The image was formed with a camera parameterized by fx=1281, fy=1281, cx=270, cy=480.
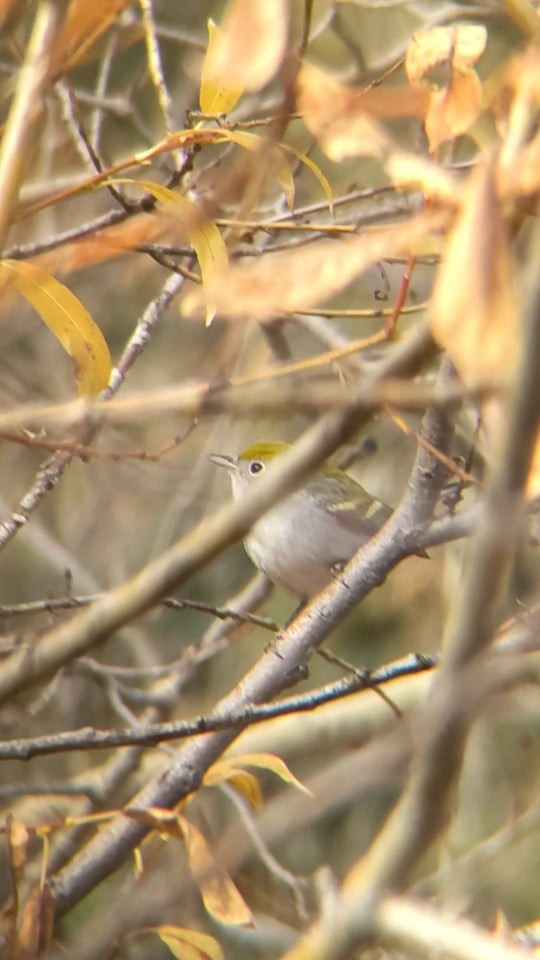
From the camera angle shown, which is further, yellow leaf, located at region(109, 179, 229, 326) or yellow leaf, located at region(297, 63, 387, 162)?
yellow leaf, located at region(109, 179, 229, 326)

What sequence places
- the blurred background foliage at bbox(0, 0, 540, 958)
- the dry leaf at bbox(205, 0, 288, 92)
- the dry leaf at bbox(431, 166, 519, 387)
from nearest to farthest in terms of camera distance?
the dry leaf at bbox(431, 166, 519, 387), the dry leaf at bbox(205, 0, 288, 92), the blurred background foliage at bbox(0, 0, 540, 958)

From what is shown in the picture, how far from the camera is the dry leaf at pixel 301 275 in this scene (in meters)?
1.14

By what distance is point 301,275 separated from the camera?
120 centimetres

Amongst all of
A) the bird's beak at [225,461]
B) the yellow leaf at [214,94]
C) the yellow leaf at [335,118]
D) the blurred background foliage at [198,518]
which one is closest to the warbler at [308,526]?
the bird's beak at [225,461]

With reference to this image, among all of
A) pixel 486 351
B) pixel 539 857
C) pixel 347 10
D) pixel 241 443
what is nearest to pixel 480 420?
pixel 486 351

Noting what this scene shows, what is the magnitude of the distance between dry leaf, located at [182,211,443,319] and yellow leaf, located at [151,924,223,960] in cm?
164

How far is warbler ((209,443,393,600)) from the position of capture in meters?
4.43

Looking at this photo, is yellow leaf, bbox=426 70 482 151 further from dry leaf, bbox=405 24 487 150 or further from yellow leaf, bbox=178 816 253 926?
yellow leaf, bbox=178 816 253 926

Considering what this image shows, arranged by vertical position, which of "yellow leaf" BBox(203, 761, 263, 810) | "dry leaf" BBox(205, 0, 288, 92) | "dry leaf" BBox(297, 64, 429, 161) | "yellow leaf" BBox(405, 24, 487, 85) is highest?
"yellow leaf" BBox(405, 24, 487, 85)

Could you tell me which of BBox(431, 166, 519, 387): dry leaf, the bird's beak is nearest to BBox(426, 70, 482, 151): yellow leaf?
BBox(431, 166, 519, 387): dry leaf

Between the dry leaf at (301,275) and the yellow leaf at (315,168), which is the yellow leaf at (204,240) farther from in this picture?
the dry leaf at (301,275)

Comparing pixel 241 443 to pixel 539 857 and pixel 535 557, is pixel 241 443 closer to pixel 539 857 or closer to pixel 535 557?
pixel 535 557

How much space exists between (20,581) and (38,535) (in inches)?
49.3

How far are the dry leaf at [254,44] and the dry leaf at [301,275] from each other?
168mm
